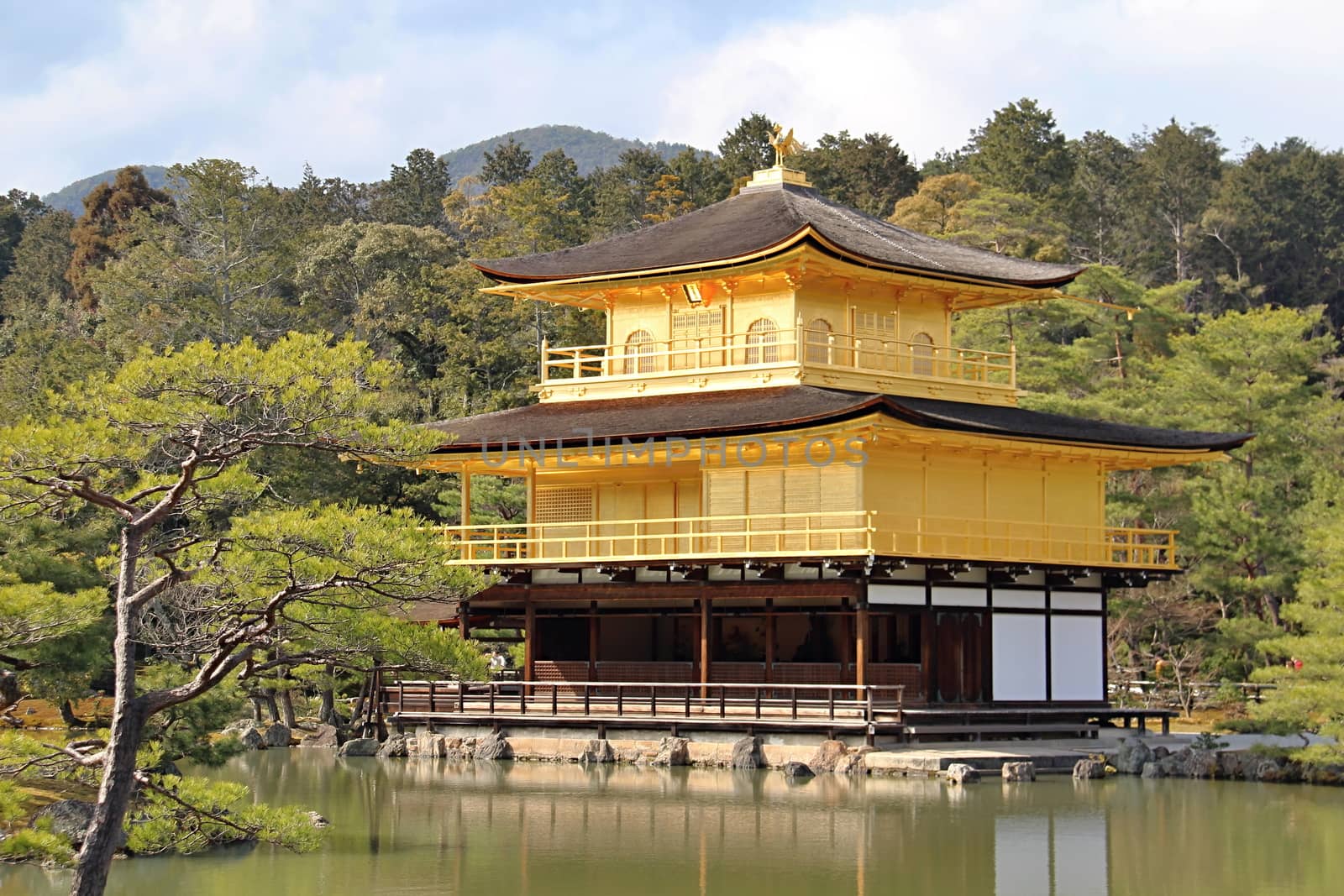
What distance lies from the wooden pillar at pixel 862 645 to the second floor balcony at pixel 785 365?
512 centimetres

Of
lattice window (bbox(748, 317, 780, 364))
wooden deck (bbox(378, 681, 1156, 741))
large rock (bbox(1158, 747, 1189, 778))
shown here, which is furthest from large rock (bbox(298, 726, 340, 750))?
large rock (bbox(1158, 747, 1189, 778))

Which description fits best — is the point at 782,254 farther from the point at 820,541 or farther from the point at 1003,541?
the point at 1003,541

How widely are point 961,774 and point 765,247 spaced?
1077cm

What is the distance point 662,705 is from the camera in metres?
32.9

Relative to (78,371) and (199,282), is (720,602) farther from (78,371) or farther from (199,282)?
(199,282)

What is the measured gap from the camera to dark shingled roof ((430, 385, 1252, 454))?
104ft

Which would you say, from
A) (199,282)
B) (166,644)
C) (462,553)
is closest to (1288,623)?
(462,553)

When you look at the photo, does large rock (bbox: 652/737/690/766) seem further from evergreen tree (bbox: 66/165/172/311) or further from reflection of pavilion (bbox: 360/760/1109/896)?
evergreen tree (bbox: 66/165/172/311)

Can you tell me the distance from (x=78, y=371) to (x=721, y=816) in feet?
107

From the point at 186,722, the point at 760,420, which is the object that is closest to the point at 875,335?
the point at 760,420

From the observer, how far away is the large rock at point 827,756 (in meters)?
29.4

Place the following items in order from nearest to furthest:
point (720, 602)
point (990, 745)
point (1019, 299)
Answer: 1. point (990, 745)
2. point (720, 602)
3. point (1019, 299)

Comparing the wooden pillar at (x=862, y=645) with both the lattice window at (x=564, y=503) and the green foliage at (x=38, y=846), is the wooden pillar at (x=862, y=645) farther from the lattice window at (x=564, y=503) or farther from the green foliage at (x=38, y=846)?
the green foliage at (x=38, y=846)

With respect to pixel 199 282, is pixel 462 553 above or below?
below
